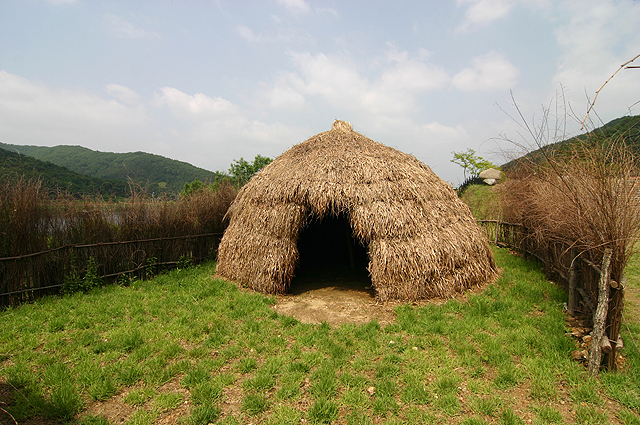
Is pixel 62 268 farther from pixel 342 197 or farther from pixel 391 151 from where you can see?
pixel 391 151

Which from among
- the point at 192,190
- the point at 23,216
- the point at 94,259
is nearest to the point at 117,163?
the point at 192,190

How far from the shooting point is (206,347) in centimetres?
475

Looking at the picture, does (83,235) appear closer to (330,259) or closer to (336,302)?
(336,302)

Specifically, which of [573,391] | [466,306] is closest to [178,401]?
[573,391]

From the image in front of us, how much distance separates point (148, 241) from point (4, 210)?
2.73 metres

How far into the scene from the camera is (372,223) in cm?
654

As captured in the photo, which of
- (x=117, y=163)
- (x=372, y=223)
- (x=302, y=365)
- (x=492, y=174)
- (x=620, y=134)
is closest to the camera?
(x=620, y=134)

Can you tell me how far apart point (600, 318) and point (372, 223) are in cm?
371

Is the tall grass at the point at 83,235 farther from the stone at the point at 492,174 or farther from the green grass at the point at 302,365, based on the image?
the stone at the point at 492,174

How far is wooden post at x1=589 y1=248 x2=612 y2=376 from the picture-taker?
3.67 metres

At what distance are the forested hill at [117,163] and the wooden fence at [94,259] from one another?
48.8m

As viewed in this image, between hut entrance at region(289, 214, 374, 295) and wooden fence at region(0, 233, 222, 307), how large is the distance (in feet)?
10.2

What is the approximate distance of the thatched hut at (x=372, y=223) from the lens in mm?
6328

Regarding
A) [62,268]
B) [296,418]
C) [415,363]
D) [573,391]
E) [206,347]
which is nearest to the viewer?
[296,418]
